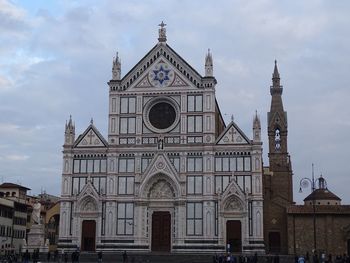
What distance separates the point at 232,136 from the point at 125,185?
12367 mm

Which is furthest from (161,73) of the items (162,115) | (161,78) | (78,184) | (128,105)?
(78,184)

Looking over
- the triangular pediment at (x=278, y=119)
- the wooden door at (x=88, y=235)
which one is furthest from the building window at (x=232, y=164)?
the triangular pediment at (x=278, y=119)

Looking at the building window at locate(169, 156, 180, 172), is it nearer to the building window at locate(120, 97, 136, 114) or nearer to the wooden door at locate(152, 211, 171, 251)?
the wooden door at locate(152, 211, 171, 251)

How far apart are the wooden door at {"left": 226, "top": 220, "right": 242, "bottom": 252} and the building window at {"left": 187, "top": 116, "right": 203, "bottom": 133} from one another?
33.4 feet

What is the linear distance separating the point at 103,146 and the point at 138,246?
37.1 ft

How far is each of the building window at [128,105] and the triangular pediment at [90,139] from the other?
3676mm

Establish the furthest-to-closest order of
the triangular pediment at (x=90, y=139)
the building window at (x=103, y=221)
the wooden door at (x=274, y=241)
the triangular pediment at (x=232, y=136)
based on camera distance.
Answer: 1. the triangular pediment at (x=90, y=139)
2. the wooden door at (x=274, y=241)
3. the building window at (x=103, y=221)
4. the triangular pediment at (x=232, y=136)

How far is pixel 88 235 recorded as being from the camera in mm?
60656

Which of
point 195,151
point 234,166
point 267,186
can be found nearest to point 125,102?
point 195,151

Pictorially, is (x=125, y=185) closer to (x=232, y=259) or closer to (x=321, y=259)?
(x=232, y=259)

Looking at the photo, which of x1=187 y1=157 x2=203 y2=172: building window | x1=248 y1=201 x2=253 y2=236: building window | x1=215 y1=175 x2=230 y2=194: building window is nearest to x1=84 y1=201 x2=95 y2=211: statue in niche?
x1=187 y1=157 x2=203 y2=172: building window

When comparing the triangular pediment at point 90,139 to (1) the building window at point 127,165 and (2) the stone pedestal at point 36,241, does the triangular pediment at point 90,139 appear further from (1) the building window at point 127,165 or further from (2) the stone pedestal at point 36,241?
(2) the stone pedestal at point 36,241

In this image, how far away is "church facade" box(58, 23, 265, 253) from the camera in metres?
58.2

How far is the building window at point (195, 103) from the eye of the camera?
200 ft
